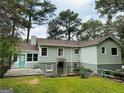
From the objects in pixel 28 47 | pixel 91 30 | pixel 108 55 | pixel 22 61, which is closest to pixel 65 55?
pixel 28 47

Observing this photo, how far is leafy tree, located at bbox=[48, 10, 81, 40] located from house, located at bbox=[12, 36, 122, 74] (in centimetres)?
1670

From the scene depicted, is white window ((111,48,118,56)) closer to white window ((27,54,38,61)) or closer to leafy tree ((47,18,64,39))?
white window ((27,54,38,61))

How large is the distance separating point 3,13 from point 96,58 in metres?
17.2

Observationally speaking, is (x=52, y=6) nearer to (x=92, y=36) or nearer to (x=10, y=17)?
(x=92, y=36)

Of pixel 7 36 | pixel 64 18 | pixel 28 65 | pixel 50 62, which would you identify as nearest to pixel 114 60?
pixel 50 62

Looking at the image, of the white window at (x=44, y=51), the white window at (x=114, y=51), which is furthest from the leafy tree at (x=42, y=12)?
the white window at (x=114, y=51)

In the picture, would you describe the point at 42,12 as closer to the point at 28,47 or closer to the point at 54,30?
the point at 54,30

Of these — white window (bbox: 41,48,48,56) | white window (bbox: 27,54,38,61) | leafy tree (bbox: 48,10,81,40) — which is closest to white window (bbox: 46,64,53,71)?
white window (bbox: 41,48,48,56)

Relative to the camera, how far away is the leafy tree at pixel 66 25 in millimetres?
44312

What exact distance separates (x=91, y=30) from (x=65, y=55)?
18243mm

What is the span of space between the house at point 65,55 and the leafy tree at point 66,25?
16701mm

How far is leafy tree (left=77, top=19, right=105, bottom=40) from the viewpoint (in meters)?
41.8

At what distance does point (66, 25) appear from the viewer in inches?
1751

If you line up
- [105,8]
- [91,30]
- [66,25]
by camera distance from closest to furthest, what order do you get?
[105,8]
[91,30]
[66,25]
